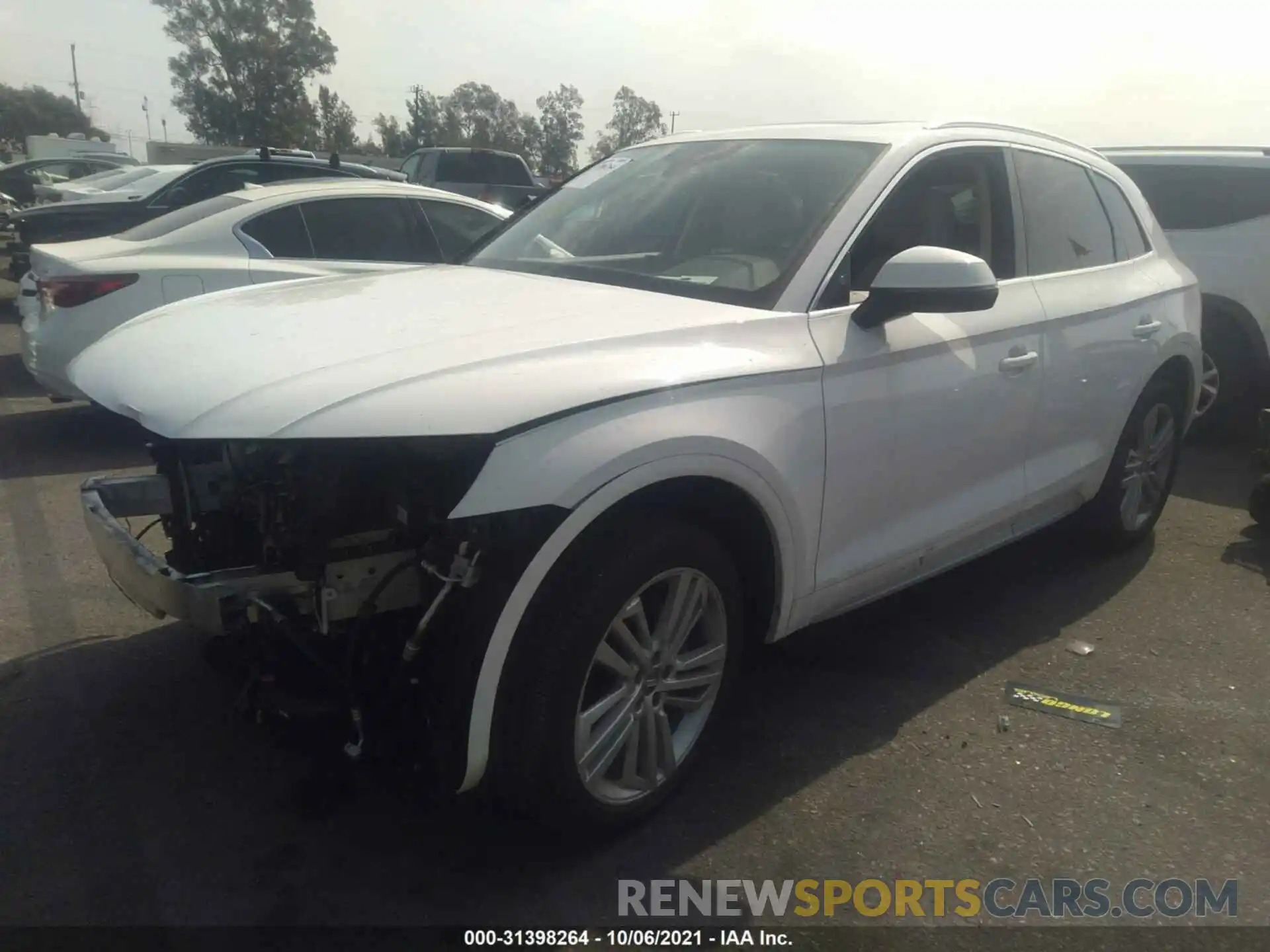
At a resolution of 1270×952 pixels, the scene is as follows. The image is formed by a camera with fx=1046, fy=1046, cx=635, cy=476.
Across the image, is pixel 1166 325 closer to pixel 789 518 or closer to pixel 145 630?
pixel 789 518

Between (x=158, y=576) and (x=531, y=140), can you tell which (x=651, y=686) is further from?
(x=531, y=140)

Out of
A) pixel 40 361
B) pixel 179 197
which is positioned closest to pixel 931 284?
pixel 40 361

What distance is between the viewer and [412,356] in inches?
93.5

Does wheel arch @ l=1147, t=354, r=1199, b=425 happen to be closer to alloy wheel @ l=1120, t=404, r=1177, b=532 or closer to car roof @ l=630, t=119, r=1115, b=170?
alloy wheel @ l=1120, t=404, r=1177, b=532

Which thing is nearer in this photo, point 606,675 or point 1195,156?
point 606,675

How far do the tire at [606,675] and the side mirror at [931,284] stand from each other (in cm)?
88

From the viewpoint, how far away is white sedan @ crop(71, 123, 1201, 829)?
2254 millimetres

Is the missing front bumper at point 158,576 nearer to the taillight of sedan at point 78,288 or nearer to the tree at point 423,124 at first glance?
the taillight of sedan at point 78,288

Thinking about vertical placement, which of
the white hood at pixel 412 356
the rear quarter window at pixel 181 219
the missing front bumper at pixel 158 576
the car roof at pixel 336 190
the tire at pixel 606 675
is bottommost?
the tire at pixel 606 675

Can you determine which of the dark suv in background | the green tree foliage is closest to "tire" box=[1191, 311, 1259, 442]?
the dark suv in background

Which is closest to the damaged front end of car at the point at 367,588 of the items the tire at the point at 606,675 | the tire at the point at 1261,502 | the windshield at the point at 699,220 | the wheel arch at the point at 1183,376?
the tire at the point at 606,675

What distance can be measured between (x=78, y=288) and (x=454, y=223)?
2.30 meters

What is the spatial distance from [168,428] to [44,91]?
102685 mm

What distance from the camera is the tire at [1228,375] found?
22.2 ft
